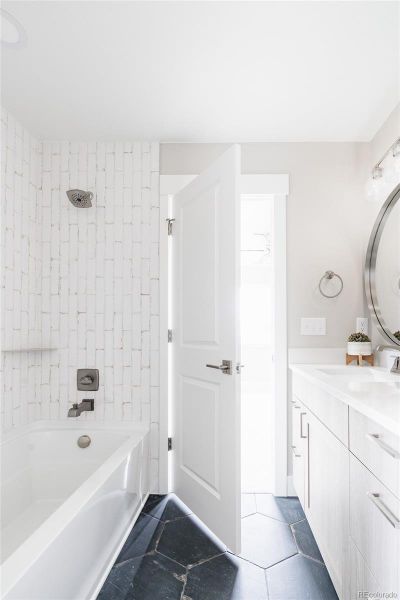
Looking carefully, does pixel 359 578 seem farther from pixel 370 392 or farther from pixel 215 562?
pixel 215 562

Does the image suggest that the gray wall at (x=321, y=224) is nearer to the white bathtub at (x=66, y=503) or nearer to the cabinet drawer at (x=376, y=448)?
the cabinet drawer at (x=376, y=448)

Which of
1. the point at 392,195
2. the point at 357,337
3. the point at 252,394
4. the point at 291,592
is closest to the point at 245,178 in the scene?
the point at 392,195

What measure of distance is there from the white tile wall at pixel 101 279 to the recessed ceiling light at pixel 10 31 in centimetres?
90

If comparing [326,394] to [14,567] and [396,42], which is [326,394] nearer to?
[14,567]

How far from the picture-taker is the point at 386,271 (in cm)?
213

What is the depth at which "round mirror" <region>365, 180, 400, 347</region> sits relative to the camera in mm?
2012

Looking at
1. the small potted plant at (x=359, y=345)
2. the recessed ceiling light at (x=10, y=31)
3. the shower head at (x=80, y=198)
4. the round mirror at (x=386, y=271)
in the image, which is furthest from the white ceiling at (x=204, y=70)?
the small potted plant at (x=359, y=345)

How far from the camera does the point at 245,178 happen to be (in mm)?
2418

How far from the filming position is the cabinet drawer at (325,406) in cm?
130

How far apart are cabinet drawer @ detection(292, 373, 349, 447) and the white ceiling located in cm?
153

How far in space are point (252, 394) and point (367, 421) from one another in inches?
178

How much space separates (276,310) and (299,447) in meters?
0.85

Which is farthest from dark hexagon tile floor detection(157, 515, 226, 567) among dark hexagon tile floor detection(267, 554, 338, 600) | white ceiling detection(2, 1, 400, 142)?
white ceiling detection(2, 1, 400, 142)

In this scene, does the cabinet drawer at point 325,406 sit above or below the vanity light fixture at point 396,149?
below
